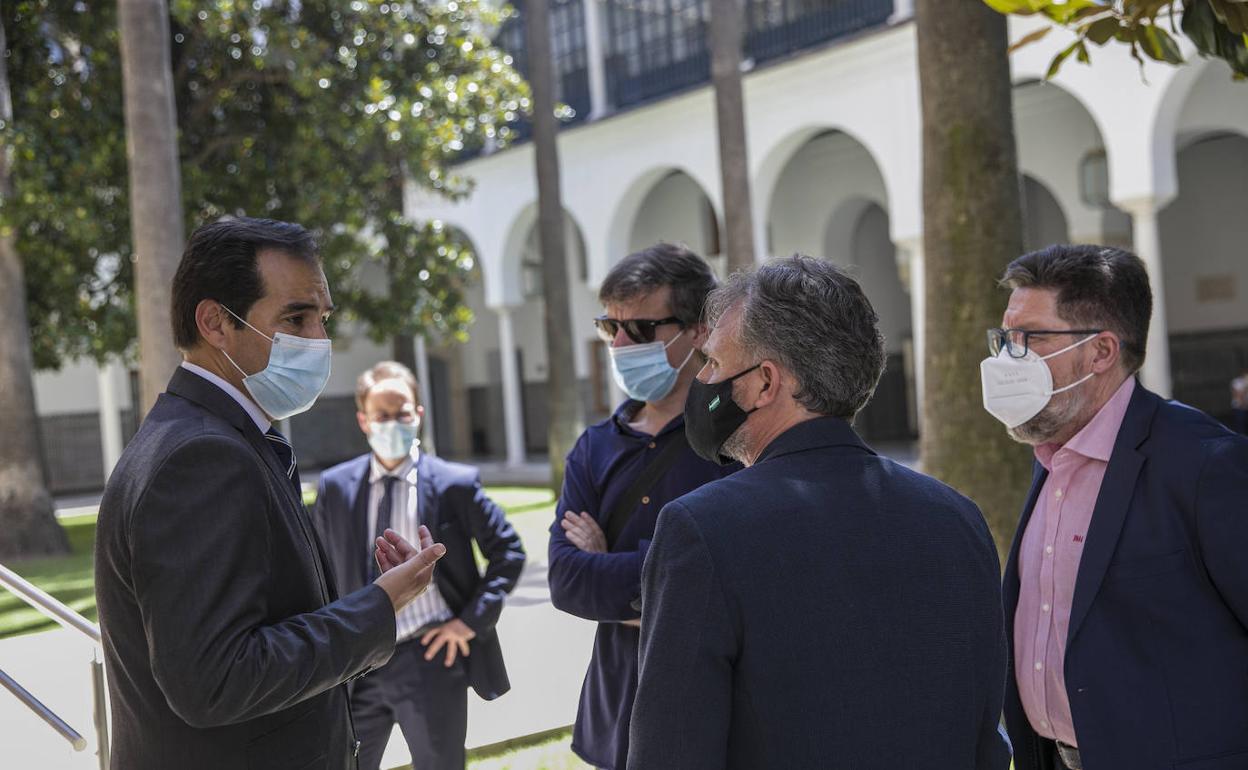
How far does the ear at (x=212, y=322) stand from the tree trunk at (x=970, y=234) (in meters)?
3.97

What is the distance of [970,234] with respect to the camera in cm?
555

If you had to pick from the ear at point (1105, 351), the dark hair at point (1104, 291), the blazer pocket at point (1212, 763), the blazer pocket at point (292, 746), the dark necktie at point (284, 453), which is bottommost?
the blazer pocket at point (1212, 763)

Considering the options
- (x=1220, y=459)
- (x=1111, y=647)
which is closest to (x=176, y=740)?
(x=1111, y=647)

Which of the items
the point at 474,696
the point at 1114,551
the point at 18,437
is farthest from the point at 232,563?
the point at 18,437

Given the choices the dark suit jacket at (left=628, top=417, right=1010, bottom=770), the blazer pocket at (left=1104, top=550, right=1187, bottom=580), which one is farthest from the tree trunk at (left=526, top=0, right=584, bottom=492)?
the dark suit jacket at (left=628, top=417, right=1010, bottom=770)

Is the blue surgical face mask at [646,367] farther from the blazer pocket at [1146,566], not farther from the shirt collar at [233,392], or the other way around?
the blazer pocket at [1146,566]

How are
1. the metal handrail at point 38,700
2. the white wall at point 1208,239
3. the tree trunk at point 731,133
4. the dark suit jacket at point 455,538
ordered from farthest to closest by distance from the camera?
the white wall at point 1208,239 < the tree trunk at point 731,133 < the dark suit jacket at point 455,538 < the metal handrail at point 38,700

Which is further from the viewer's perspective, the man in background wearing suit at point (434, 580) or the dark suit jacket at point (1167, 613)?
the man in background wearing suit at point (434, 580)

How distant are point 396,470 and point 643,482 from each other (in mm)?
1578

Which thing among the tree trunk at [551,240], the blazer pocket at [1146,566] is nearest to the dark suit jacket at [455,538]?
the blazer pocket at [1146,566]

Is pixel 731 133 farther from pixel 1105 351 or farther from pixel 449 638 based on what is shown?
pixel 1105 351

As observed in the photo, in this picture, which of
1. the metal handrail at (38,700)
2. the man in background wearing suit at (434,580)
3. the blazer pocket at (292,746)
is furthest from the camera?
the man in background wearing suit at (434,580)

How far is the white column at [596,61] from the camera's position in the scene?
66.7 ft

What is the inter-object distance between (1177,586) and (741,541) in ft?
3.90
